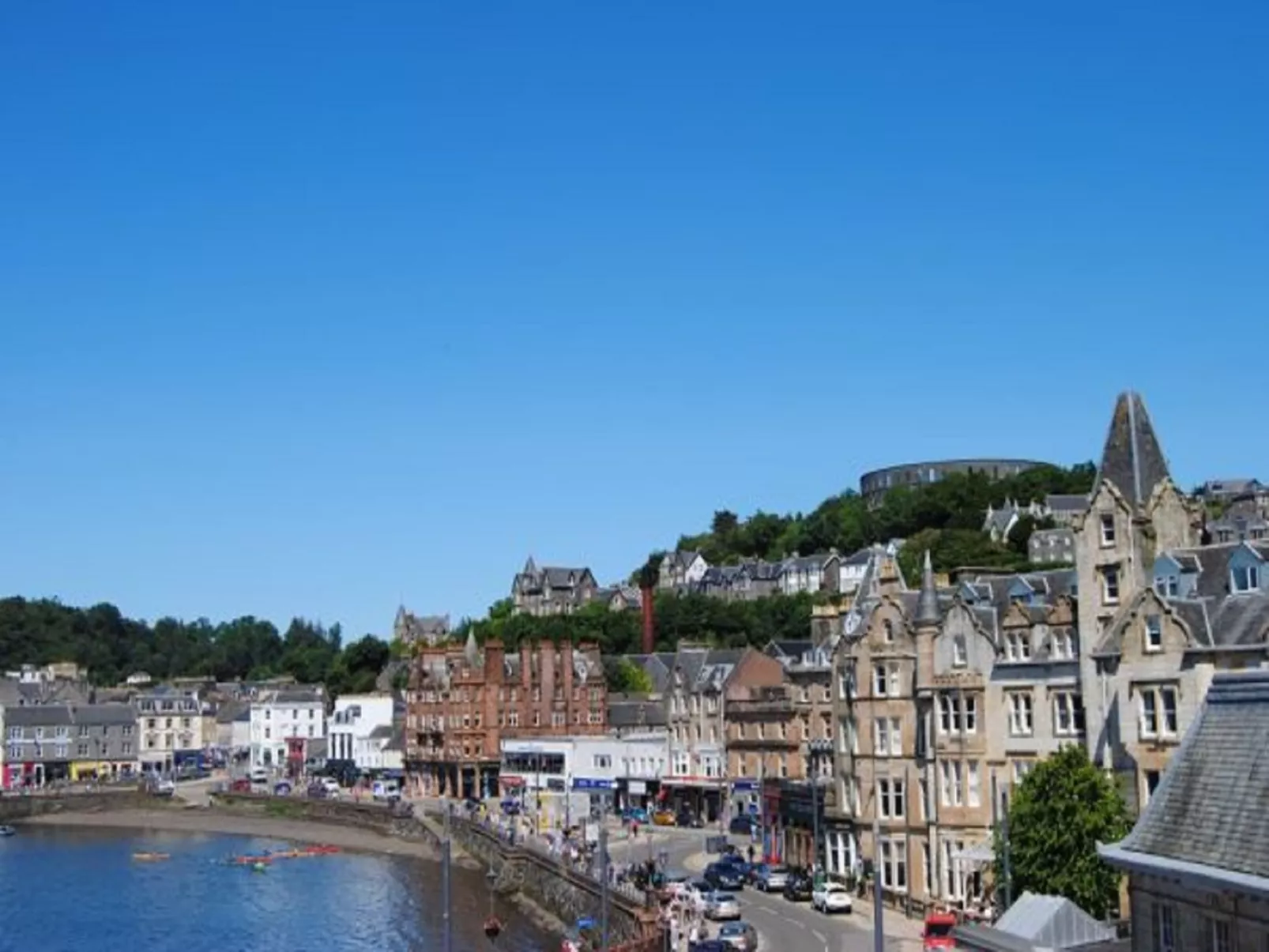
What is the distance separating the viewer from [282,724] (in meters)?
173

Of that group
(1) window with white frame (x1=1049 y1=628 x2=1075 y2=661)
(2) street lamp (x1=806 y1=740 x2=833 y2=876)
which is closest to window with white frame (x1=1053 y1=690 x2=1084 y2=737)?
(1) window with white frame (x1=1049 y1=628 x2=1075 y2=661)

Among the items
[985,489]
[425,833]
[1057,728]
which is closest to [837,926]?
[1057,728]

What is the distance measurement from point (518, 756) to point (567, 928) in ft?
142

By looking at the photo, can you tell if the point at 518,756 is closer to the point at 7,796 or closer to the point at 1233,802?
the point at 7,796

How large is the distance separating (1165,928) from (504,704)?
91.5 meters

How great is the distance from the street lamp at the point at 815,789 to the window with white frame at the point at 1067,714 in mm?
14891

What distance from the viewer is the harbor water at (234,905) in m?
69.5

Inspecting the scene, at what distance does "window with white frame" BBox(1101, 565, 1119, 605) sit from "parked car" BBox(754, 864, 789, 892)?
19322 millimetres

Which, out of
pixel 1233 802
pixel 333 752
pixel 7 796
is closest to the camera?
pixel 1233 802

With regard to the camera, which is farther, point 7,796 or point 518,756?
point 7,796

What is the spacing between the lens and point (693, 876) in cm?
6650

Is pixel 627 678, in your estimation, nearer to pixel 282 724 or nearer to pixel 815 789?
pixel 815 789

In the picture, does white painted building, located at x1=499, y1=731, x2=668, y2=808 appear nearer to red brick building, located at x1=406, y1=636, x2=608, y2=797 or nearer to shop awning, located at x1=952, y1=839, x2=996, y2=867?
red brick building, located at x1=406, y1=636, x2=608, y2=797

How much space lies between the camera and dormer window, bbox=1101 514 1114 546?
5003cm
